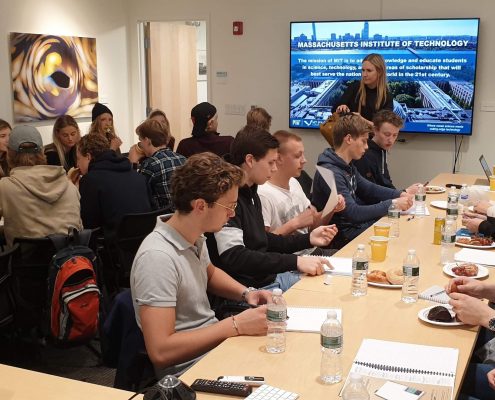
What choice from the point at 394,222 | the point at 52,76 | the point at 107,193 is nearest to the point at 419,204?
the point at 394,222

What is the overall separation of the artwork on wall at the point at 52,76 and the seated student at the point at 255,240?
12.8ft

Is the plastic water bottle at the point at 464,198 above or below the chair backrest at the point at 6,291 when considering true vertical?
above

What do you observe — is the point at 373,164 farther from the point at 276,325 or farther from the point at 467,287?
the point at 276,325

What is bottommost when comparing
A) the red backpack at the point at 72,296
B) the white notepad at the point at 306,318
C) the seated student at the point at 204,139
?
the red backpack at the point at 72,296

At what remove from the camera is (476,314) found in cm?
212

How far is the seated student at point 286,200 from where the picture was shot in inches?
139

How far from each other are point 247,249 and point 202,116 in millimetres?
3031

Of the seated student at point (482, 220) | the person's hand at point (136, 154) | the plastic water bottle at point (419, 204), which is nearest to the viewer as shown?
the seated student at point (482, 220)

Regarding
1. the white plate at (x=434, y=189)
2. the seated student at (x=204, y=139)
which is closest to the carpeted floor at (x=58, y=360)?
the seated student at (x=204, y=139)

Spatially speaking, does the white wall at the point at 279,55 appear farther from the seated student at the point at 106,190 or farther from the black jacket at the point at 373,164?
the seated student at the point at 106,190

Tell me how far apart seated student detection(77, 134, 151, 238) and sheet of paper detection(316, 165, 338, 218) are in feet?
4.16

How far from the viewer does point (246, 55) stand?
743 centimetres

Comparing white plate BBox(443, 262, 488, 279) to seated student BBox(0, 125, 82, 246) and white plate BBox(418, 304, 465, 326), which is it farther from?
seated student BBox(0, 125, 82, 246)

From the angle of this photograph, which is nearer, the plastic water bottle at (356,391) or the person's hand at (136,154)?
the plastic water bottle at (356,391)
